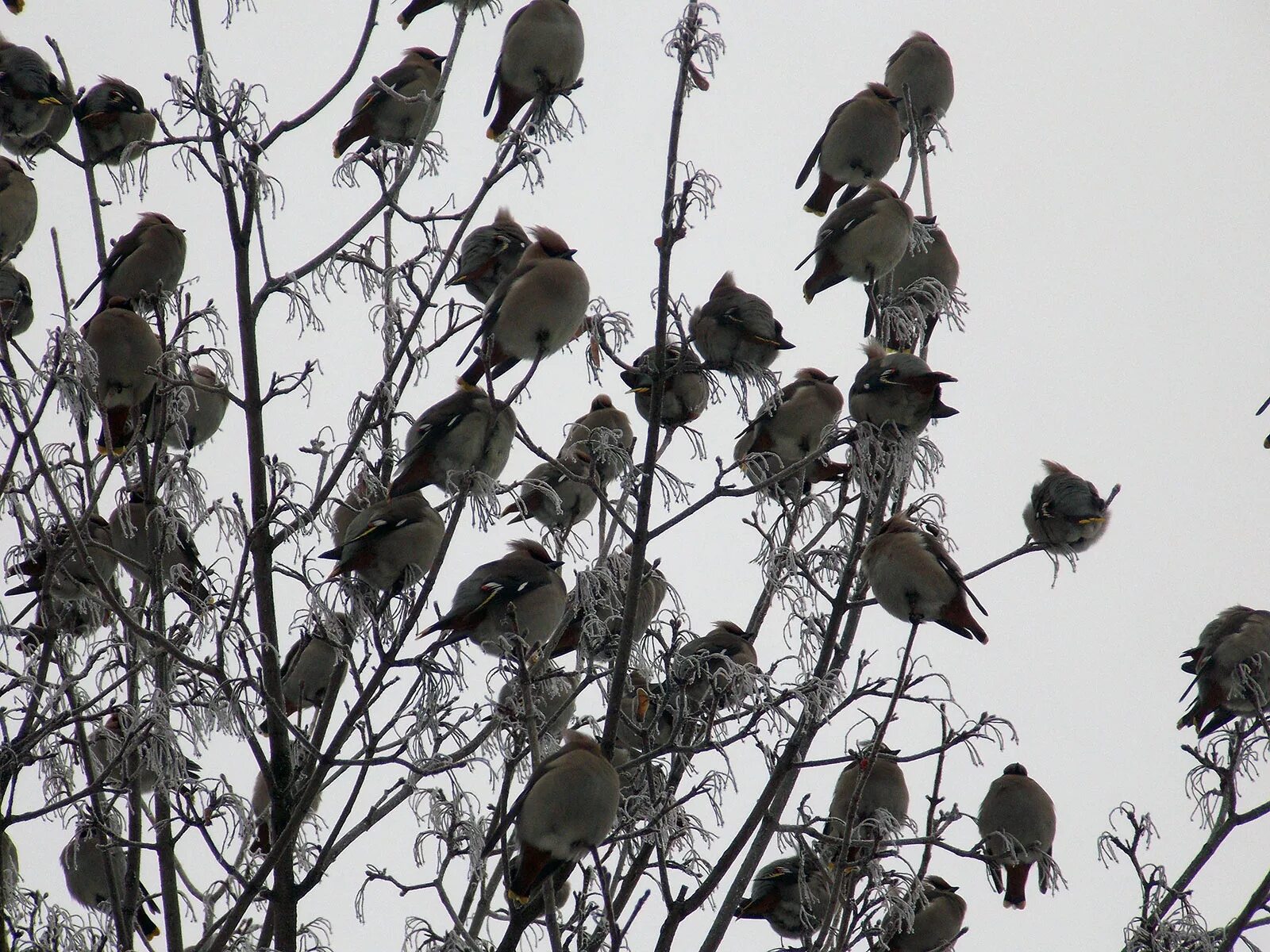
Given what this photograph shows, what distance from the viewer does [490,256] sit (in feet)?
15.2

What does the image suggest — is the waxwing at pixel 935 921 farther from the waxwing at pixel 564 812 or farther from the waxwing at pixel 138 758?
the waxwing at pixel 138 758

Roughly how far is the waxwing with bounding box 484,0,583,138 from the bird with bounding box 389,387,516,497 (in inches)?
→ 38.8

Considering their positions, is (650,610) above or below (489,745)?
above

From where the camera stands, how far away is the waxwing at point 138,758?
143 inches

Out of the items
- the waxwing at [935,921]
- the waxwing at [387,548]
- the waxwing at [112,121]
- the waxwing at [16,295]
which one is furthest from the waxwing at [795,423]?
the waxwing at [16,295]

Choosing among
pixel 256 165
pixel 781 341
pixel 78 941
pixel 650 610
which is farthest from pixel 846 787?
pixel 256 165

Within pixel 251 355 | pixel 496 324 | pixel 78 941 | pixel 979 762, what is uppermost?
pixel 496 324

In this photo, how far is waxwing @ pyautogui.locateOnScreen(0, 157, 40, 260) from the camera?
A: 480 cm

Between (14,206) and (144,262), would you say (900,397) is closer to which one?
(144,262)

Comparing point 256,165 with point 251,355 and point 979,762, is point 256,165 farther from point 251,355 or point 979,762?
point 979,762

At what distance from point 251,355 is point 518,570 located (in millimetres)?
1016

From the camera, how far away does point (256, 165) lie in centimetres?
376

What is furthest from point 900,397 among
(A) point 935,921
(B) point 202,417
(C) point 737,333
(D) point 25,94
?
(D) point 25,94

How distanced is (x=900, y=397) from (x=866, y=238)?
845mm
